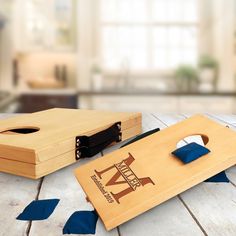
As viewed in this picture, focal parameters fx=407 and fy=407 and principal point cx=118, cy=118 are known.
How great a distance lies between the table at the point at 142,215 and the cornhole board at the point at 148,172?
0.05ft

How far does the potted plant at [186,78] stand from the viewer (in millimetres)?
4086

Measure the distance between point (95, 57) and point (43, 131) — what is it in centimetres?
363

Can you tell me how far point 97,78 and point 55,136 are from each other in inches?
137

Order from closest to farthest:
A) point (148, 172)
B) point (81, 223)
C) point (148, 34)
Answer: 1. point (81, 223)
2. point (148, 172)
3. point (148, 34)

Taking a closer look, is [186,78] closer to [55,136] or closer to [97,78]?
[97,78]

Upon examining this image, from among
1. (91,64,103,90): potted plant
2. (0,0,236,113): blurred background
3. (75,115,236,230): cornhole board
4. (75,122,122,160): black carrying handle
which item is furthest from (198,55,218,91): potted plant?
(75,115,236,230): cornhole board

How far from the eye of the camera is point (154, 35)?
4445 millimetres

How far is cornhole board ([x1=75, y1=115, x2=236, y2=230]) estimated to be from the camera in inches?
19.9

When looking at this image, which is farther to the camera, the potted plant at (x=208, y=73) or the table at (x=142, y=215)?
the potted plant at (x=208, y=73)

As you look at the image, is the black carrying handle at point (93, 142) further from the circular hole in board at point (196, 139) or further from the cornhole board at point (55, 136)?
the circular hole in board at point (196, 139)

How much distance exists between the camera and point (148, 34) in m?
4.44

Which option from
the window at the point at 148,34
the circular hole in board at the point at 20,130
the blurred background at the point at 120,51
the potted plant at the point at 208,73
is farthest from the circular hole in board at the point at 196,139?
the window at the point at 148,34

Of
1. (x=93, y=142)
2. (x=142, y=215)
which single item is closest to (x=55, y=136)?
(x=93, y=142)

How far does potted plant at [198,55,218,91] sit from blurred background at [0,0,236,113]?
0.03 ft
